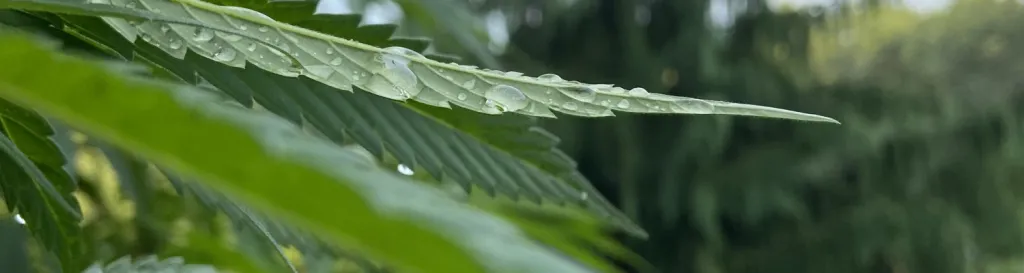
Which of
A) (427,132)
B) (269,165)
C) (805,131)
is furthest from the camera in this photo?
(805,131)

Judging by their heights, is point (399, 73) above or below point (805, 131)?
below

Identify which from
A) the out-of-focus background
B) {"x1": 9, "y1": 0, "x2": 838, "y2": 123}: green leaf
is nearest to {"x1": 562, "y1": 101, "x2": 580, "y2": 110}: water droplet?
{"x1": 9, "y1": 0, "x2": 838, "y2": 123}: green leaf

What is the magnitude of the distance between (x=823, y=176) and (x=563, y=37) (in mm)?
771

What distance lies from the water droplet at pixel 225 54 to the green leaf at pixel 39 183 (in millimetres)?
41

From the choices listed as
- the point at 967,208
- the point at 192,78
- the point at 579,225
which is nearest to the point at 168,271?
the point at 192,78

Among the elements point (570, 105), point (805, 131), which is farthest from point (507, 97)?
point (805, 131)

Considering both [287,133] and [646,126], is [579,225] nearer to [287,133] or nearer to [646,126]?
[287,133]

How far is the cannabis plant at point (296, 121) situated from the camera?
6cm

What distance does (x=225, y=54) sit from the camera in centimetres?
11

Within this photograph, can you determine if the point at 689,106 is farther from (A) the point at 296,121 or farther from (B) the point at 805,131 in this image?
(B) the point at 805,131

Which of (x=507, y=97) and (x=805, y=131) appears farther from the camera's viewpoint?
(x=805, y=131)

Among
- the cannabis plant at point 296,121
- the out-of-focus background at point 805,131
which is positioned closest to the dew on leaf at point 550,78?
the cannabis plant at point 296,121

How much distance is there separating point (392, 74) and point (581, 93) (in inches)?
1.0

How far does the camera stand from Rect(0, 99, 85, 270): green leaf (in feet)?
0.45
